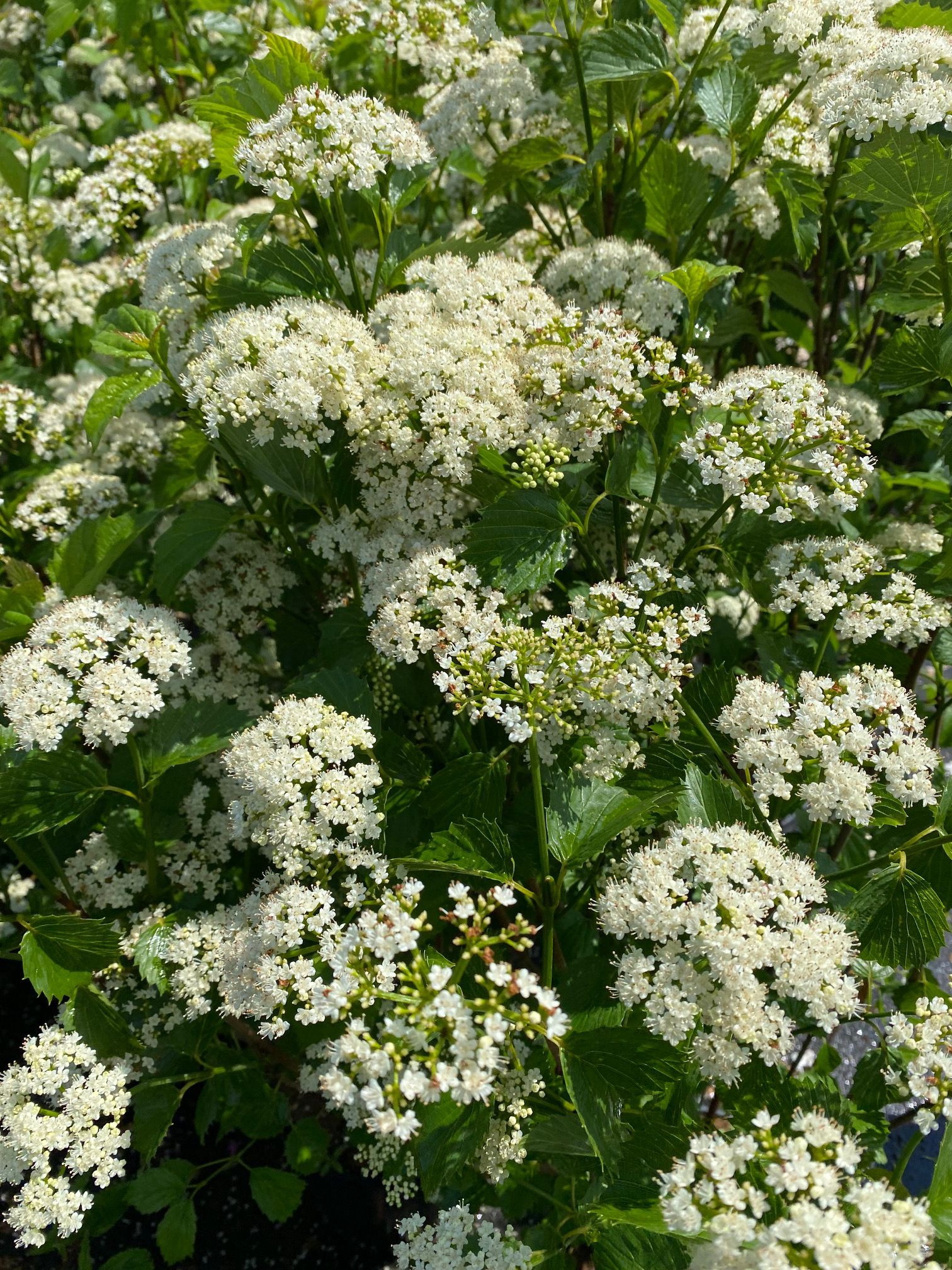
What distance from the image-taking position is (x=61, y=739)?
274cm

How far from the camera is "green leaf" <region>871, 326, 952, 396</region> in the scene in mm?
2711

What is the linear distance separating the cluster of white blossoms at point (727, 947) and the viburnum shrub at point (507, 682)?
0.01m

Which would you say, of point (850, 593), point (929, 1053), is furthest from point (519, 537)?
point (929, 1053)

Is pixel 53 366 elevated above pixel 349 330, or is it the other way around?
pixel 349 330

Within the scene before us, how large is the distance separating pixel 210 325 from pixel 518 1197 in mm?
2926

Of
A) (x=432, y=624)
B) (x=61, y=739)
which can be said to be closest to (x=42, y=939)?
(x=61, y=739)

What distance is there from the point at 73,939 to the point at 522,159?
9.96ft

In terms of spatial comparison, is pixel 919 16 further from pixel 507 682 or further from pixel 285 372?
pixel 507 682

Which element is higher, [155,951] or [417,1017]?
[417,1017]

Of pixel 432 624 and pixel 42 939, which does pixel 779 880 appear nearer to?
pixel 432 624

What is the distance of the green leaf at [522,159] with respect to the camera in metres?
3.25

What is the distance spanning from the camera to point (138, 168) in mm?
4074

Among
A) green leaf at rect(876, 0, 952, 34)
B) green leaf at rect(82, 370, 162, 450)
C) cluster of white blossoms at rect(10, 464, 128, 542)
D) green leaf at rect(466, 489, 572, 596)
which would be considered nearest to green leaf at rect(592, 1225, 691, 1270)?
green leaf at rect(466, 489, 572, 596)

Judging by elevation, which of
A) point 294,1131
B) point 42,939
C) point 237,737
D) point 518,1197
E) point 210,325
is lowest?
point 294,1131
